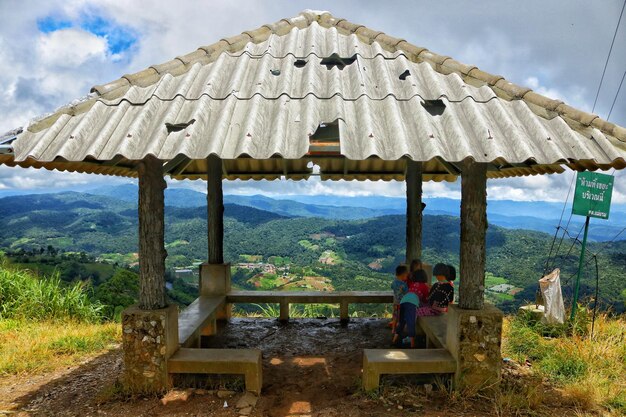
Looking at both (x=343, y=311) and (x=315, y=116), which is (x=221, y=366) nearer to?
(x=315, y=116)

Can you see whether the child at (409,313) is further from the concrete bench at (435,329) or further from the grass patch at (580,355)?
the grass patch at (580,355)

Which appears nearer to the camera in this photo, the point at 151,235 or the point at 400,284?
the point at 151,235

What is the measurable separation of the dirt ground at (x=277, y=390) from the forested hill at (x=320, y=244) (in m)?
19.9

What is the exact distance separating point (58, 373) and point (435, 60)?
735 cm

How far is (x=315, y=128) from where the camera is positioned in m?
4.20

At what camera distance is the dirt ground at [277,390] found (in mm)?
4676

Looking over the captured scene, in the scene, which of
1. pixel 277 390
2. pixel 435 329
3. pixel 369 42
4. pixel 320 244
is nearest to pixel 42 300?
pixel 277 390

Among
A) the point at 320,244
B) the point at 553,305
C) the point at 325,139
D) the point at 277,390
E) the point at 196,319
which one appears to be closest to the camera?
the point at 325,139

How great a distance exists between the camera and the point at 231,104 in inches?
183

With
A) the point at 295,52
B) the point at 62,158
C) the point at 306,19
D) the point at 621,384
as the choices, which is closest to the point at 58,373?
the point at 62,158

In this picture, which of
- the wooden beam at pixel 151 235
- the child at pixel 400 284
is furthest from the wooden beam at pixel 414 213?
the wooden beam at pixel 151 235

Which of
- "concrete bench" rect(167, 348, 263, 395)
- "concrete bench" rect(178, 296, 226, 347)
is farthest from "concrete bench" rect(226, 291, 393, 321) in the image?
"concrete bench" rect(167, 348, 263, 395)

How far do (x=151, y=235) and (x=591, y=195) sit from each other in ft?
28.3

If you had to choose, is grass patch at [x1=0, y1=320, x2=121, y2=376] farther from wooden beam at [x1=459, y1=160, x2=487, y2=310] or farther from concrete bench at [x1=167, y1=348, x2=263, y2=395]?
wooden beam at [x1=459, y1=160, x2=487, y2=310]
